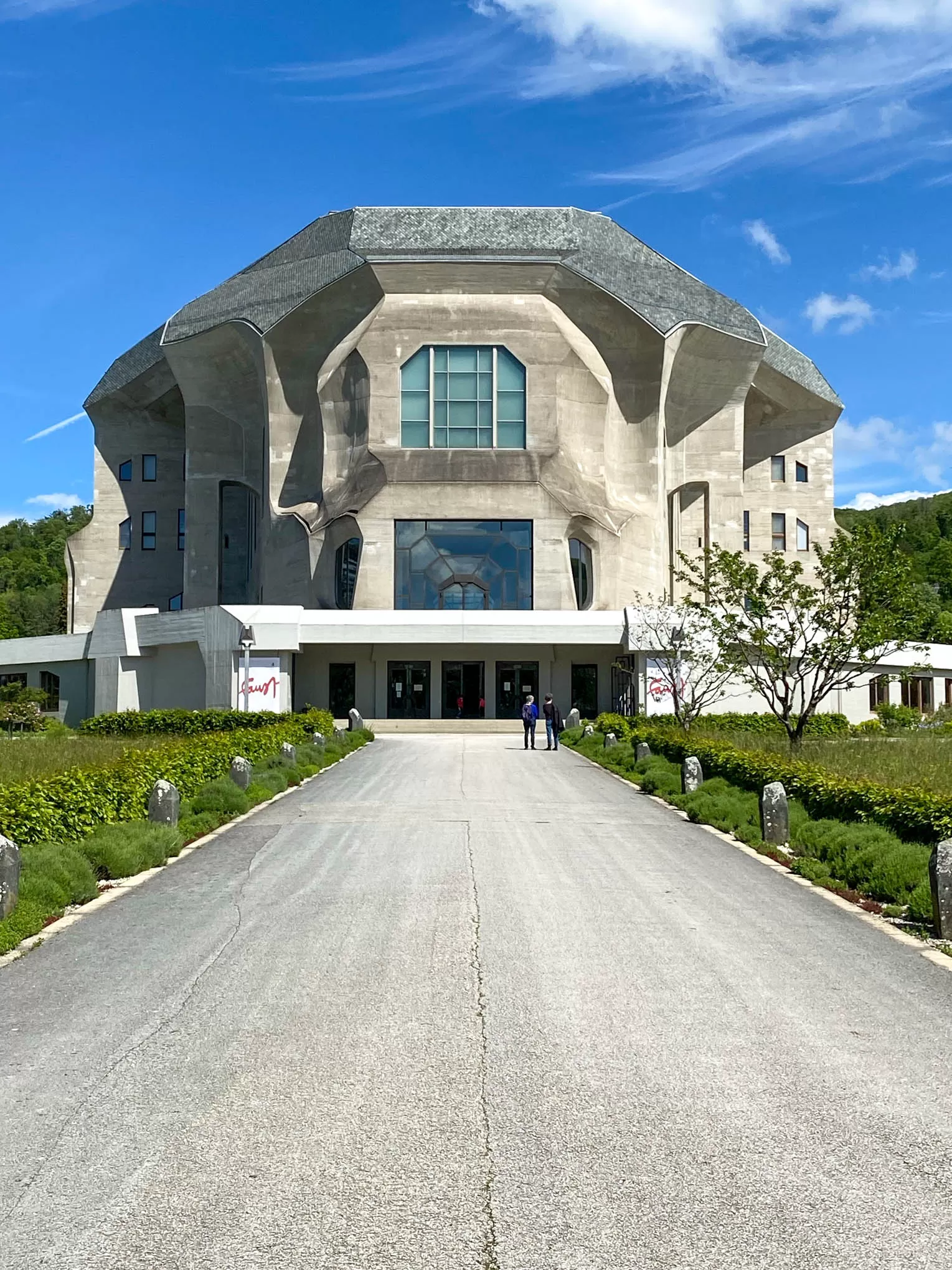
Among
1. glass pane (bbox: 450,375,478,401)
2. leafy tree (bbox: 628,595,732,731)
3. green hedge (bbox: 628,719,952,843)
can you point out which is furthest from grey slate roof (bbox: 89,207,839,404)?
green hedge (bbox: 628,719,952,843)

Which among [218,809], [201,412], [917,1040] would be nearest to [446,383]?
[201,412]

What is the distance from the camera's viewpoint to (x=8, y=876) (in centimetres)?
964

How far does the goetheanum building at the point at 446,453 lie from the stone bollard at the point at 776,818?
1329 inches

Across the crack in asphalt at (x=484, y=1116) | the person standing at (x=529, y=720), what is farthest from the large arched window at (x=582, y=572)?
the crack in asphalt at (x=484, y=1116)

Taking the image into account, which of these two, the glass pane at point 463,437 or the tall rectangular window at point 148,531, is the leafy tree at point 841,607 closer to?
the glass pane at point 463,437

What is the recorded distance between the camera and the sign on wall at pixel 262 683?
4806 centimetres

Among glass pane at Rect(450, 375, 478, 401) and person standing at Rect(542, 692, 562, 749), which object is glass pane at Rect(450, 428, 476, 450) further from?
person standing at Rect(542, 692, 562, 749)

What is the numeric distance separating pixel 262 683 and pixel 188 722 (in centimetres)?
987

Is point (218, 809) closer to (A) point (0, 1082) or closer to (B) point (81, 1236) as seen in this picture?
(A) point (0, 1082)

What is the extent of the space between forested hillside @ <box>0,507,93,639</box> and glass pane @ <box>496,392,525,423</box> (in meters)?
47.6

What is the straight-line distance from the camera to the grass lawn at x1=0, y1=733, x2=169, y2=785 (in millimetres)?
15102

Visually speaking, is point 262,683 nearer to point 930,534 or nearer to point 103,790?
point 103,790

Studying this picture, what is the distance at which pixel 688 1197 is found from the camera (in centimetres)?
446

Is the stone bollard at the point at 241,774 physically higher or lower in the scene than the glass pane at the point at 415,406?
lower
